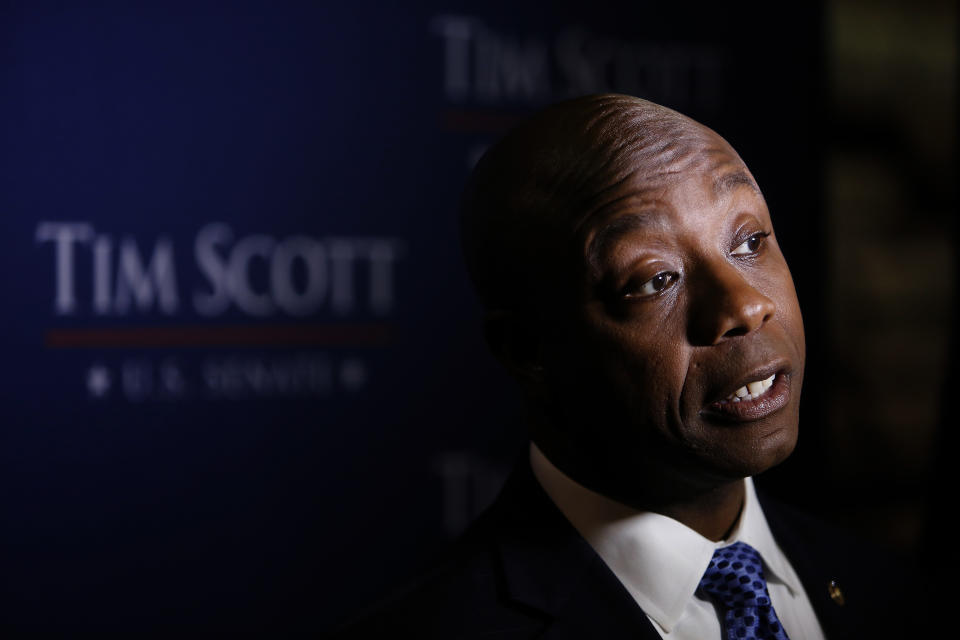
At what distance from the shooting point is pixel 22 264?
162 cm

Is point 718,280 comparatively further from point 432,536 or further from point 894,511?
point 894,511

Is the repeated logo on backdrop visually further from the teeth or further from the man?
the teeth

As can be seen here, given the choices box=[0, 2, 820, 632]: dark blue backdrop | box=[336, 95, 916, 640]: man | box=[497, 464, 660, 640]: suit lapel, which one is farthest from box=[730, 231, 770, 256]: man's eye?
box=[0, 2, 820, 632]: dark blue backdrop

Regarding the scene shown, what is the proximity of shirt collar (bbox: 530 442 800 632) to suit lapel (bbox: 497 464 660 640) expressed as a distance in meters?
0.02

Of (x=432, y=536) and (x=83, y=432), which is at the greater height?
(x=83, y=432)

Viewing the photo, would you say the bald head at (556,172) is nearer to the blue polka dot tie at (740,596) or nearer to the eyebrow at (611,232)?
the eyebrow at (611,232)

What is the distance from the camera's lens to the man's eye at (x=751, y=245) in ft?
3.16

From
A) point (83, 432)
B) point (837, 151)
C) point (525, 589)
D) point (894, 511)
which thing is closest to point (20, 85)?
point (83, 432)

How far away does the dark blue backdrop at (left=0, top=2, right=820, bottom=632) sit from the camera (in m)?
1.65

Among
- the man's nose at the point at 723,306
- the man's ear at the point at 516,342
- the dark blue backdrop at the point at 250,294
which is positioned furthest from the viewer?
the dark blue backdrop at the point at 250,294

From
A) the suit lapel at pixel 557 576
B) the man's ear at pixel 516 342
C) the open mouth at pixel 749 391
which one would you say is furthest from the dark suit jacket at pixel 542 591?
the open mouth at pixel 749 391

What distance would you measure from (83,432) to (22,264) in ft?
1.02

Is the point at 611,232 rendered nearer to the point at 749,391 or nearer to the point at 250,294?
the point at 749,391

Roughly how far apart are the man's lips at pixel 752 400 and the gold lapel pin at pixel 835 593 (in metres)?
0.30
